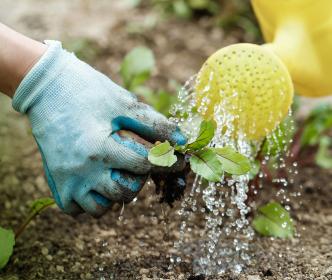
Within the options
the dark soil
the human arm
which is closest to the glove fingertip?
the human arm

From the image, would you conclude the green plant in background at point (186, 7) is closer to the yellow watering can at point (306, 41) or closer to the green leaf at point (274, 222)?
the yellow watering can at point (306, 41)

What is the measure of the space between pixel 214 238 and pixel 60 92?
19.6 inches

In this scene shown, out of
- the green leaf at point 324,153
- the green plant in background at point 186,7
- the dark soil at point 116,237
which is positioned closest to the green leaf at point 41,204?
the dark soil at point 116,237

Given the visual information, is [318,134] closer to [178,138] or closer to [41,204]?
[178,138]

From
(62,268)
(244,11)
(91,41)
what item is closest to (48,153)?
(62,268)

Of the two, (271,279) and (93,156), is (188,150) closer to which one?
(93,156)

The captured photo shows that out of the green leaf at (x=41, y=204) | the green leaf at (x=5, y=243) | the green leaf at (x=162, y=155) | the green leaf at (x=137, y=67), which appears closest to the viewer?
the green leaf at (x=162, y=155)

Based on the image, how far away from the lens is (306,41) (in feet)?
4.77

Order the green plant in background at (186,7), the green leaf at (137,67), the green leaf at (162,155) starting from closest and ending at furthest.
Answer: the green leaf at (162,155) → the green leaf at (137,67) → the green plant in background at (186,7)

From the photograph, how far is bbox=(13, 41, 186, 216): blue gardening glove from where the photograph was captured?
115 cm

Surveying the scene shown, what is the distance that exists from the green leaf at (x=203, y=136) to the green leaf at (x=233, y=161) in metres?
0.03

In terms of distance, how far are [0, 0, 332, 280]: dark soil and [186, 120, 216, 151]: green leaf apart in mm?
212

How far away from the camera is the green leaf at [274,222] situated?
4.42 feet

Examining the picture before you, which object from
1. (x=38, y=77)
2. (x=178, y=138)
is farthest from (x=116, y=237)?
(x=38, y=77)
